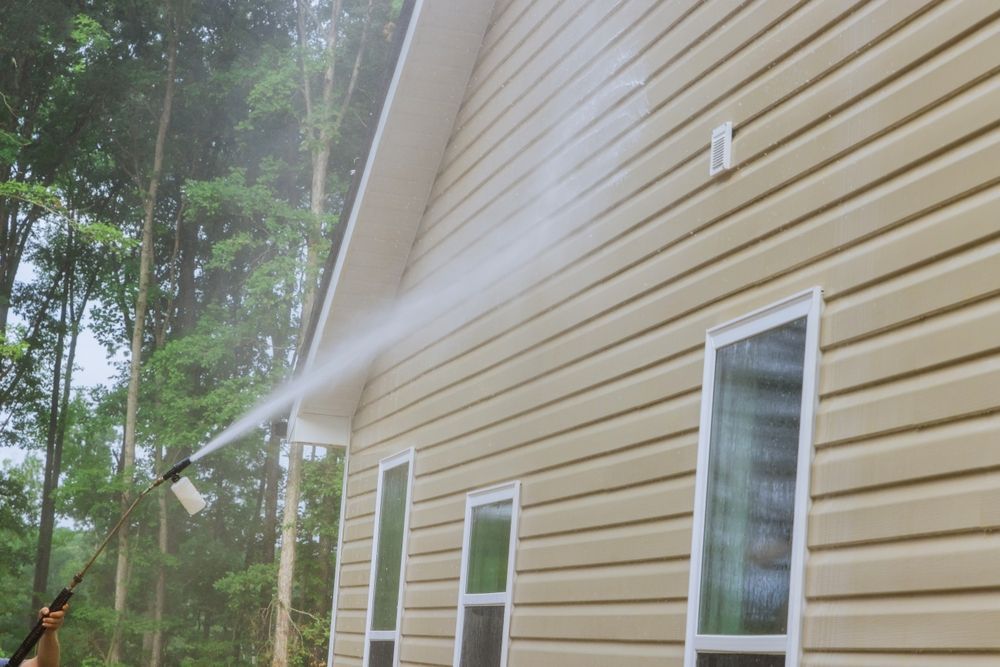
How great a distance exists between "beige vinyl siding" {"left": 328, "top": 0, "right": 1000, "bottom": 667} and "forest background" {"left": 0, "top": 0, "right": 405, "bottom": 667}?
56.0 feet

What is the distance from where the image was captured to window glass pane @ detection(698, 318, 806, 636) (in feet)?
14.7

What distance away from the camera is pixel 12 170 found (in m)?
31.6

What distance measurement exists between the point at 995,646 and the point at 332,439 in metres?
7.36

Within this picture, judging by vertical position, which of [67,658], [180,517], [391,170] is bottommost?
[67,658]

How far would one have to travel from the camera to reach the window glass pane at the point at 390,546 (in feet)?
28.9

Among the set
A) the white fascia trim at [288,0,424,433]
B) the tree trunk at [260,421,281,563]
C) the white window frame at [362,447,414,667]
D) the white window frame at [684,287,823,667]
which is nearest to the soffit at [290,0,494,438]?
the white fascia trim at [288,0,424,433]

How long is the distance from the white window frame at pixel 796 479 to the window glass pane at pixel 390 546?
4.02m

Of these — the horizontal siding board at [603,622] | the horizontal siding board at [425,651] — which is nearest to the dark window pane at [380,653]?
the horizontal siding board at [425,651]

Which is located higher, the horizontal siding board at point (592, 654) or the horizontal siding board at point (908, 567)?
the horizontal siding board at point (908, 567)

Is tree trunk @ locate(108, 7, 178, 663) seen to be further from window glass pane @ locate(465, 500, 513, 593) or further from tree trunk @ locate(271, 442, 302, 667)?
window glass pane @ locate(465, 500, 513, 593)

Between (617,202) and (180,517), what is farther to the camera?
(180,517)

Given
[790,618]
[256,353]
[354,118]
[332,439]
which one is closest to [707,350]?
[790,618]

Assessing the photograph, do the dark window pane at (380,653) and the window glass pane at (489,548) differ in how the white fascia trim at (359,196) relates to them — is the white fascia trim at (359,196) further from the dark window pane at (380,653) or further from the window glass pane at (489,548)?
the window glass pane at (489,548)

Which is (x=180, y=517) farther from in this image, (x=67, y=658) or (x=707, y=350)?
(x=707, y=350)
